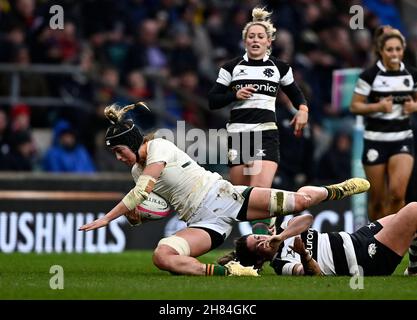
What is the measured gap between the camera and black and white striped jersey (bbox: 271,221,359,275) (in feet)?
33.0

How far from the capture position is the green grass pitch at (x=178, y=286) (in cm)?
853

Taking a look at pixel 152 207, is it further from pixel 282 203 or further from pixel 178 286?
pixel 178 286

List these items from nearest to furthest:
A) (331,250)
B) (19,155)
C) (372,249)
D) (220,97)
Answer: (372,249) < (331,250) < (220,97) < (19,155)

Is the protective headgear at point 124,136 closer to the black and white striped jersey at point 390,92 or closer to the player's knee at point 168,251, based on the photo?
the player's knee at point 168,251

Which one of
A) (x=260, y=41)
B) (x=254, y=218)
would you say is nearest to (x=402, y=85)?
(x=260, y=41)

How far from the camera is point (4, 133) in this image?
56.4 ft

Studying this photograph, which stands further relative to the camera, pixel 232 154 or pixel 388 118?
pixel 388 118

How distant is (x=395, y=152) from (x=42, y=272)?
15.0 feet

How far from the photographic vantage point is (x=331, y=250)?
33.2ft

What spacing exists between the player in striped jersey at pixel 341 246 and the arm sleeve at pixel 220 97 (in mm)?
2005

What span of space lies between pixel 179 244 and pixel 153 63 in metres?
10.4

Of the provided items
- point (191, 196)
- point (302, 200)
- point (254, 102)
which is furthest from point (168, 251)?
point (254, 102)

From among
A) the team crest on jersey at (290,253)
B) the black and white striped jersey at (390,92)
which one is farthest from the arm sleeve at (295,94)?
the team crest on jersey at (290,253)
